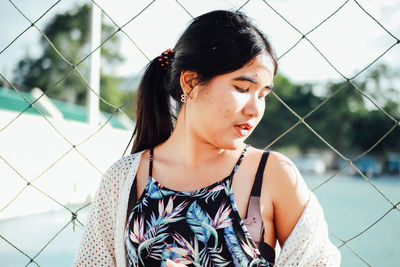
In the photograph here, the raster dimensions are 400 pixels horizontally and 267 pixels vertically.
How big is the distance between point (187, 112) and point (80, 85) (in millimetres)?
23384

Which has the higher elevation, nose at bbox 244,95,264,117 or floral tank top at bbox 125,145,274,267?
nose at bbox 244,95,264,117

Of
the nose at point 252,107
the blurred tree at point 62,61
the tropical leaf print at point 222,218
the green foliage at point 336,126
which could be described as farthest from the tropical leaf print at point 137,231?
the green foliage at point 336,126

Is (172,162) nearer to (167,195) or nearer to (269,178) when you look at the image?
(167,195)

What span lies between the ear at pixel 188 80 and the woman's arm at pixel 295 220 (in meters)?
0.30

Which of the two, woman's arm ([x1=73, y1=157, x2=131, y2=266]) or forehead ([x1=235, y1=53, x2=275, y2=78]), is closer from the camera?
forehead ([x1=235, y1=53, x2=275, y2=78])

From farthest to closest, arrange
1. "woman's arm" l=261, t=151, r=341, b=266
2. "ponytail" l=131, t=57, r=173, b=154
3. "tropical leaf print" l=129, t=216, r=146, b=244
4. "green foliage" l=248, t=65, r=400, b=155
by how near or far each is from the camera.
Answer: "green foliage" l=248, t=65, r=400, b=155, "ponytail" l=131, t=57, r=173, b=154, "tropical leaf print" l=129, t=216, r=146, b=244, "woman's arm" l=261, t=151, r=341, b=266

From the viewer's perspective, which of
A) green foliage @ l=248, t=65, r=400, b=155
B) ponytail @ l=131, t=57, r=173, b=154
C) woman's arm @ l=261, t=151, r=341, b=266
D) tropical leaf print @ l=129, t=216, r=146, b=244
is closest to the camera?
woman's arm @ l=261, t=151, r=341, b=266

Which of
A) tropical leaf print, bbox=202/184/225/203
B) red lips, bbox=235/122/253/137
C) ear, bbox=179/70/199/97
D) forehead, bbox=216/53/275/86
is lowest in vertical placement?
tropical leaf print, bbox=202/184/225/203

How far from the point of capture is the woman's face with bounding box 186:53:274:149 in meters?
0.97

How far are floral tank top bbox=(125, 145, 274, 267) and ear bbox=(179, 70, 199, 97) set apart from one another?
0.24 meters

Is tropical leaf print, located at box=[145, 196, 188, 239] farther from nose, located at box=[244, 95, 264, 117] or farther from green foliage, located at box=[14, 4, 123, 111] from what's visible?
green foliage, located at box=[14, 4, 123, 111]

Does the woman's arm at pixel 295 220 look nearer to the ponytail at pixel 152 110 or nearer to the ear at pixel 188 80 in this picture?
the ear at pixel 188 80

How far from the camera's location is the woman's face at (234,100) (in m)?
0.97

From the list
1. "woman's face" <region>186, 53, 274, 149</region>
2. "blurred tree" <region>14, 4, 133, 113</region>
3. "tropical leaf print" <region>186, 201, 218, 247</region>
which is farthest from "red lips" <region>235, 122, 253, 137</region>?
"blurred tree" <region>14, 4, 133, 113</region>
